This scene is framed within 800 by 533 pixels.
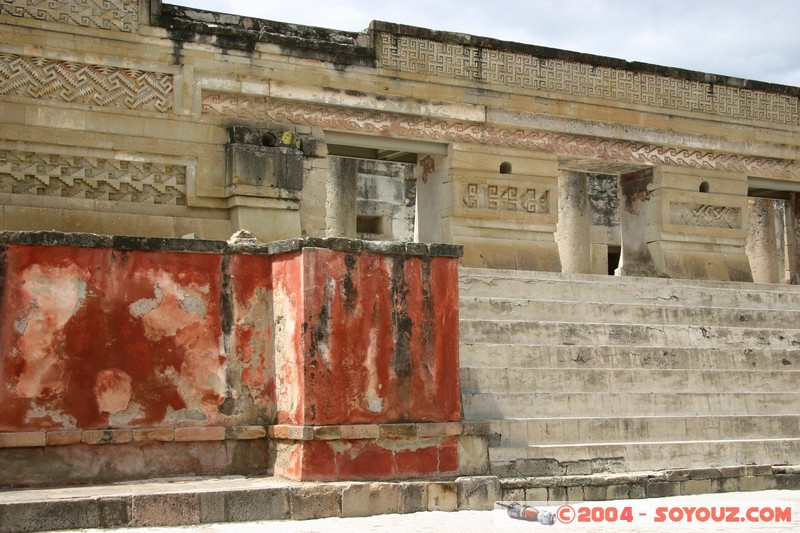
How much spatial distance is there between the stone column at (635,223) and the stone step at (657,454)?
5099 mm

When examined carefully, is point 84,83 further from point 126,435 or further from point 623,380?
point 623,380

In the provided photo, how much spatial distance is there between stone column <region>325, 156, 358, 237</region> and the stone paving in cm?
824

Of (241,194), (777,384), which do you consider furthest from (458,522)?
(241,194)

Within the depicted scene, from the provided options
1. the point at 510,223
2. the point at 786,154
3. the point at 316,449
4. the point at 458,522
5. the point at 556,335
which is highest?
the point at 786,154

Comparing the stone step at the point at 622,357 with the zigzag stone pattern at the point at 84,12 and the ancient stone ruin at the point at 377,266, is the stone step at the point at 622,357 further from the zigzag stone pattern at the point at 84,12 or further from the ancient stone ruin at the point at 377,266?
the zigzag stone pattern at the point at 84,12

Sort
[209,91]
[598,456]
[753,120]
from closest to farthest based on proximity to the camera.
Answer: [598,456] < [209,91] < [753,120]

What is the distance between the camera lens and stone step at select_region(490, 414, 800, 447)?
662cm

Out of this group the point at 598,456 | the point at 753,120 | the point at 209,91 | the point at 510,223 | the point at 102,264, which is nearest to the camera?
the point at 102,264

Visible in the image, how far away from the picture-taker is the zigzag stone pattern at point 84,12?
9.33 m

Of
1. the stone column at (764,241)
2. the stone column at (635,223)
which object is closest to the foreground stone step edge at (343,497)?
the stone column at (635,223)

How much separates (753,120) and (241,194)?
252 inches

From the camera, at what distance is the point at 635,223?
1242 centimetres

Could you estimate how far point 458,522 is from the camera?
549 centimetres

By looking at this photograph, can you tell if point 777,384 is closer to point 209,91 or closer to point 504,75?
point 504,75
